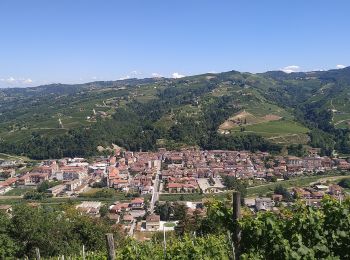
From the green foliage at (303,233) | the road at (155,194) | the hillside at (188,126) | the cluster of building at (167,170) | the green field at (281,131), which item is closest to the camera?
the green foliage at (303,233)

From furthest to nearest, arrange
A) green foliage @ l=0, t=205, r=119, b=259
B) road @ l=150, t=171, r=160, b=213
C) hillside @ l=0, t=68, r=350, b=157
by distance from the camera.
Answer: hillside @ l=0, t=68, r=350, b=157
road @ l=150, t=171, r=160, b=213
green foliage @ l=0, t=205, r=119, b=259

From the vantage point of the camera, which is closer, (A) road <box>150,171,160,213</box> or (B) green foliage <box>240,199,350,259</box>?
(B) green foliage <box>240,199,350,259</box>

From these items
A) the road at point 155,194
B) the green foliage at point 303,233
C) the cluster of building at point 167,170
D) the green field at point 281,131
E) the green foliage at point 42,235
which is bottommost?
the road at point 155,194

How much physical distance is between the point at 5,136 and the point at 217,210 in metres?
93.9

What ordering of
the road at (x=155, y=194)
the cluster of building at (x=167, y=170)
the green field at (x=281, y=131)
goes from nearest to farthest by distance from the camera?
the road at (x=155, y=194) → the cluster of building at (x=167, y=170) → the green field at (x=281, y=131)

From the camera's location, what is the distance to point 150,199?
Result: 50.3 meters

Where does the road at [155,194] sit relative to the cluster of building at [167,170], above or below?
below

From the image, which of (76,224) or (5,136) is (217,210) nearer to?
(76,224)

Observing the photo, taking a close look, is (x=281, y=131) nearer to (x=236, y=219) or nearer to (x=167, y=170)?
(x=167, y=170)

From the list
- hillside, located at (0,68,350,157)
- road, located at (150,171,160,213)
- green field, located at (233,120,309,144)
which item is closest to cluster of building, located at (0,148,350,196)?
road, located at (150,171,160,213)

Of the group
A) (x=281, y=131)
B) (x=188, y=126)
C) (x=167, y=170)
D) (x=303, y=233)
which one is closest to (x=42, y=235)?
(x=303, y=233)

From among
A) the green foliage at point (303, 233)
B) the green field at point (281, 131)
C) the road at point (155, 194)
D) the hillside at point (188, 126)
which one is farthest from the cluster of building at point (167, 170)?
the green foliage at point (303, 233)

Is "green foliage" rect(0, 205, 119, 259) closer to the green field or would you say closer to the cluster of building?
the cluster of building

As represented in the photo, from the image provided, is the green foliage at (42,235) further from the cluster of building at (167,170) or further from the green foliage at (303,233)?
the cluster of building at (167,170)
